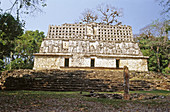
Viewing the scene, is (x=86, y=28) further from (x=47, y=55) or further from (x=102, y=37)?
(x=47, y=55)

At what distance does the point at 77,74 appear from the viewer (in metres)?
11.5

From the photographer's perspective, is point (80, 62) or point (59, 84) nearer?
point (59, 84)

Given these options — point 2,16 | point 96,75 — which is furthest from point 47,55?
point 2,16

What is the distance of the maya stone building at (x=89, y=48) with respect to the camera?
49.9ft

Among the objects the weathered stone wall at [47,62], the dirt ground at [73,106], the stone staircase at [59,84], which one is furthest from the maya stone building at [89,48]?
the dirt ground at [73,106]

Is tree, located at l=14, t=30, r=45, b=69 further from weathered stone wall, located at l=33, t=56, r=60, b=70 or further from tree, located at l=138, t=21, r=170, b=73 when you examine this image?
tree, located at l=138, t=21, r=170, b=73

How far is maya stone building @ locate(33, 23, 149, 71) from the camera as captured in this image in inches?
599

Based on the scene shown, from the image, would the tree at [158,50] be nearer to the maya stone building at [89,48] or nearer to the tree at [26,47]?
the maya stone building at [89,48]

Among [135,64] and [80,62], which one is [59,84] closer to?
[80,62]

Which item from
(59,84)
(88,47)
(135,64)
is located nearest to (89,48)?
(88,47)

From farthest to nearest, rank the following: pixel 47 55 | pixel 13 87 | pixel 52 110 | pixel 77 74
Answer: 1. pixel 47 55
2. pixel 77 74
3. pixel 13 87
4. pixel 52 110

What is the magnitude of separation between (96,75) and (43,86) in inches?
166

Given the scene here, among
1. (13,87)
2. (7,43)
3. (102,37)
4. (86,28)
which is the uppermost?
(86,28)

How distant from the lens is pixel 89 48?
52.9 ft
